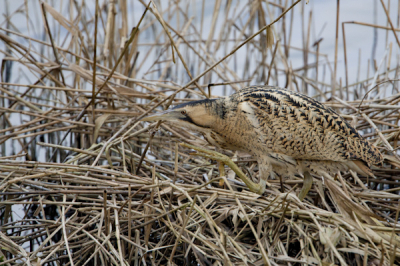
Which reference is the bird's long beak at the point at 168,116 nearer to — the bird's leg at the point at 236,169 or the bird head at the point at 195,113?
the bird head at the point at 195,113

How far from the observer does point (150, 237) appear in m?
2.02

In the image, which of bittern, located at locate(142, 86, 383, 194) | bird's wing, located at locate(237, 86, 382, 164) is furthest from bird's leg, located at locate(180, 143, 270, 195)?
bird's wing, located at locate(237, 86, 382, 164)

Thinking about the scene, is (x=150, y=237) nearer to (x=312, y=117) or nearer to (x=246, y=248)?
(x=246, y=248)

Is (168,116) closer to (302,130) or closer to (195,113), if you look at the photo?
(195,113)

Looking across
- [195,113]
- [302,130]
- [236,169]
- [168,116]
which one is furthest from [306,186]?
[168,116]

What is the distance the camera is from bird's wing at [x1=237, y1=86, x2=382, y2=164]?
A: 225 cm

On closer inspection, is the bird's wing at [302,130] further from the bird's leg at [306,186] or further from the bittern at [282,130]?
the bird's leg at [306,186]

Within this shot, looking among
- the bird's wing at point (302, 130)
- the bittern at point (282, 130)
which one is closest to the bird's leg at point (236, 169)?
the bittern at point (282, 130)

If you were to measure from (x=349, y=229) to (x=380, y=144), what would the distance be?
1122 millimetres

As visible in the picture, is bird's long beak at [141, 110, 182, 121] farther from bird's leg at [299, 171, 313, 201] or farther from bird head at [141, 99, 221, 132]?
bird's leg at [299, 171, 313, 201]

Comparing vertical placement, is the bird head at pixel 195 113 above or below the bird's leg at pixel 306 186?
above

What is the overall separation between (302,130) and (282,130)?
0.36 ft

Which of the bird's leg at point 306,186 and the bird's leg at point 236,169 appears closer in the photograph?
the bird's leg at point 236,169

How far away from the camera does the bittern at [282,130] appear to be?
7.39ft
